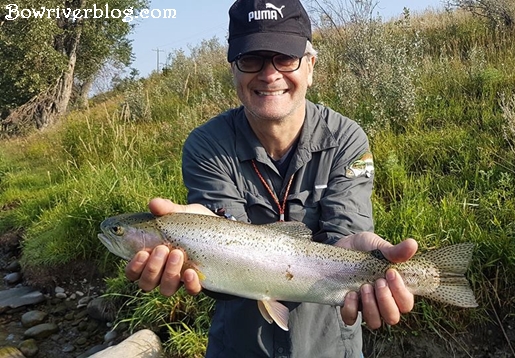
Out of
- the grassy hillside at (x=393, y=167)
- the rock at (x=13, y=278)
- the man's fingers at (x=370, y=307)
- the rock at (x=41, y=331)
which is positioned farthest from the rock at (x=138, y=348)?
the rock at (x=13, y=278)

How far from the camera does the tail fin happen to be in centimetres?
225

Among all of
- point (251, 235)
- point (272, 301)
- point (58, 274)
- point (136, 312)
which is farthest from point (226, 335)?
point (58, 274)

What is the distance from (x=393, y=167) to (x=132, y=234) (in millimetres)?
3206

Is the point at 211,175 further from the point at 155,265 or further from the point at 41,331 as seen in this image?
the point at 41,331

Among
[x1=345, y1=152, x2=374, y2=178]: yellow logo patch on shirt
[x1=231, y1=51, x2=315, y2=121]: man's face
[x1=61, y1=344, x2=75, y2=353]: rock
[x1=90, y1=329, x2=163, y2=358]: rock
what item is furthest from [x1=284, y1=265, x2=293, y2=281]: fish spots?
[x1=61, y1=344, x2=75, y2=353]: rock

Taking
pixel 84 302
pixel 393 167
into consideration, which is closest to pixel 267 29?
pixel 393 167

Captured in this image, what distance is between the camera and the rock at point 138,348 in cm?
414

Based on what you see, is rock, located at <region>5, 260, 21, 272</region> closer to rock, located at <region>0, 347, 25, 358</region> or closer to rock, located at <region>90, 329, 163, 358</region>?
rock, located at <region>0, 347, 25, 358</region>

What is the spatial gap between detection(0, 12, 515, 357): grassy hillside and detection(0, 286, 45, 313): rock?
7.9 inches

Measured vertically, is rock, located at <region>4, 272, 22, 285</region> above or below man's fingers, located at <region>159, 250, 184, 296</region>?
below

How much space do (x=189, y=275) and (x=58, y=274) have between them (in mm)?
4557

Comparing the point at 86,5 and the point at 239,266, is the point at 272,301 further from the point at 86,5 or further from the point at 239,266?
the point at 86,5

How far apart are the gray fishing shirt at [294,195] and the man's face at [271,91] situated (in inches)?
6.7

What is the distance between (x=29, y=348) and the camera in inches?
198
